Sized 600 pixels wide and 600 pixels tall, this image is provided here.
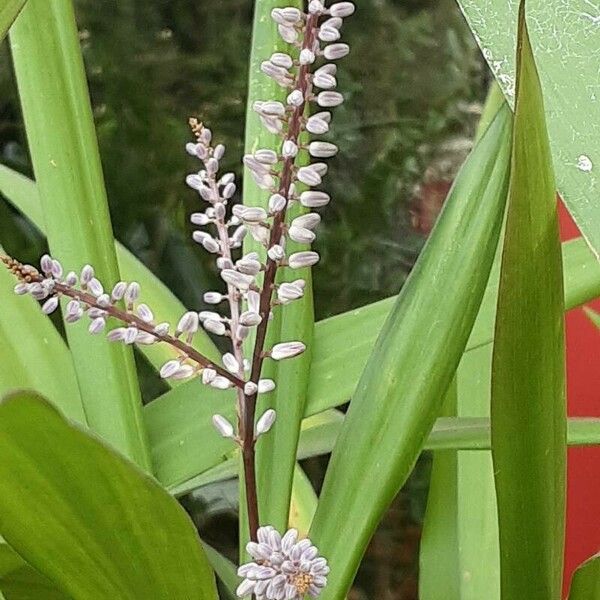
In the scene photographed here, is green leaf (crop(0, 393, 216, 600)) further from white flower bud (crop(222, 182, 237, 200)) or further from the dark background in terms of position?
the dark background

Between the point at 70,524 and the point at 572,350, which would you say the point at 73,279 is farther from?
the point at 572,350

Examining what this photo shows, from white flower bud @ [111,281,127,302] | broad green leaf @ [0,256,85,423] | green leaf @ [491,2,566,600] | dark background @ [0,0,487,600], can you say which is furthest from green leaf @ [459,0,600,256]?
dark background @ [0,0,487,600]

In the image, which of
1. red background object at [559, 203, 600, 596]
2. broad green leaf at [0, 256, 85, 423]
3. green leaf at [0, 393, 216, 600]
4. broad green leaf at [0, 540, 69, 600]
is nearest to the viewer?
green leaf at [0, 393, 216, 600]

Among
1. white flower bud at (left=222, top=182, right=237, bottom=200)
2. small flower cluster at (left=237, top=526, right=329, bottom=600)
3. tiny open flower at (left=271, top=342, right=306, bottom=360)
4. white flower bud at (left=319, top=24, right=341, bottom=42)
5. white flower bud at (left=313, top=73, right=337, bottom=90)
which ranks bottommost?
small flower cluster at (left=237, top=526, right=329, bottom=600)

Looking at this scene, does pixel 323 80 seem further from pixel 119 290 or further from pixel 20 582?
pixel 20 582

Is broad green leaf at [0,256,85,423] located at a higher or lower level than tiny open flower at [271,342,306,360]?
lower

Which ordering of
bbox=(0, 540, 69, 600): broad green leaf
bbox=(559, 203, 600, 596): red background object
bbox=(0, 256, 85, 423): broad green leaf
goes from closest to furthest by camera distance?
1. bbox=(0, 540, 69, 600): broad green leaf
2. bbox=(0, 256, 85, 423): broad green leaf
3. bbox=(559, 203, 600, 596): red background object

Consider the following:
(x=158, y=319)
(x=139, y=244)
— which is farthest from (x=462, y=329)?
(x=139, y=244)

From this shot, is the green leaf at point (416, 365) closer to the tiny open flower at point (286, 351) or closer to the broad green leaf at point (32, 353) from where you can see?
the tiny open flower at point (286, 351)
